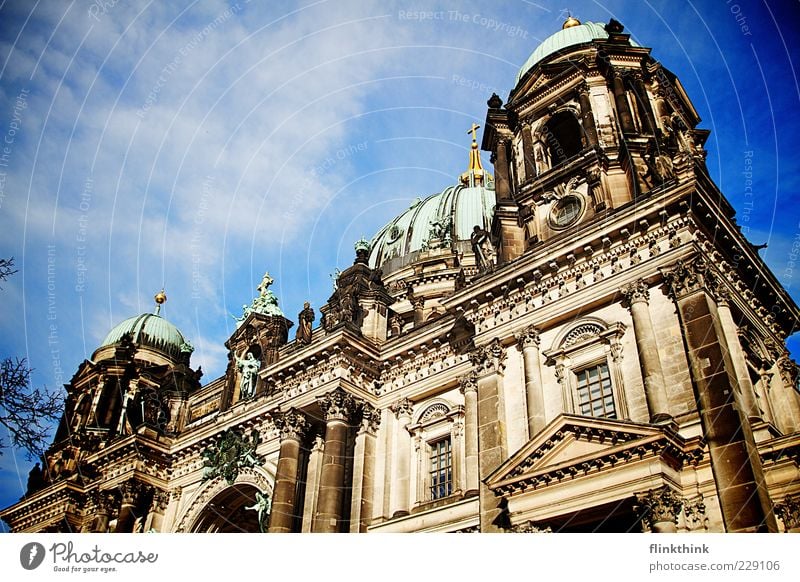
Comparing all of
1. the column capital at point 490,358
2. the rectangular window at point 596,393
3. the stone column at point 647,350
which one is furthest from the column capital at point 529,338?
the stone column at point 647,350

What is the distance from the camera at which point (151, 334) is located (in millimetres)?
49344

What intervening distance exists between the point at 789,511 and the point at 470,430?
975cm

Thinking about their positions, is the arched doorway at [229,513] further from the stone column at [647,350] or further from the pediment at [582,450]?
the stone column at [647,350]

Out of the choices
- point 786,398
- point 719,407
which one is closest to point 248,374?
point 719,407

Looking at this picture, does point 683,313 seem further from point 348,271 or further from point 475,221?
point 475,221

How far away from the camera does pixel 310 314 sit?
104 feet

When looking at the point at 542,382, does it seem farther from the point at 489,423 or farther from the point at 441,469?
the point at 441,469

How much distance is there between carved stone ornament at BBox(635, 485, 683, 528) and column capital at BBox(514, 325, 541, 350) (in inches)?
269

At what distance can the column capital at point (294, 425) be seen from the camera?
26.1 meters

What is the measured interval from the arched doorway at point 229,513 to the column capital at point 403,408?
8.63m

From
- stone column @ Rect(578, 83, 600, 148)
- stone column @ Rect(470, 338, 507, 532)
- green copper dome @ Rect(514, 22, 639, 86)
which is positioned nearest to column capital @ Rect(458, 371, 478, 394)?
stone column @ Rect(470, 338, 507, 532)

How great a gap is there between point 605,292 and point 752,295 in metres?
5.39

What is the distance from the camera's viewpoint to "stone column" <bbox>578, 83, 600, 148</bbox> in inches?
1024
